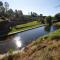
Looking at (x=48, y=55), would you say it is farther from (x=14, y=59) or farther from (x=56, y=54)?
(x=14, y=59)

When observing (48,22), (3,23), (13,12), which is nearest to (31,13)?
(13,12)

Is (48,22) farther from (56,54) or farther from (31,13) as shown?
(56,54)

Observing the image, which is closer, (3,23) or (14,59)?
(14,59)

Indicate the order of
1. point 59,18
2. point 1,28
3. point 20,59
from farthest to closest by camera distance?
point 59,18 → point 1,28 → point 20,59

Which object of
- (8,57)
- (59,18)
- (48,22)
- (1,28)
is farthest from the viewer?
(59,18)

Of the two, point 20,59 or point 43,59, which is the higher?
point 43,59

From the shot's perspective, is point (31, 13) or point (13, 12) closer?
point (13, 12)

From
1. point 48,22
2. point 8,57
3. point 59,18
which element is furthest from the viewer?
point 59,18

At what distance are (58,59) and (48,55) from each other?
0.74 m

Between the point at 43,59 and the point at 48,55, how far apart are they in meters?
0.39

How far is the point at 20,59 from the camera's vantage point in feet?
32.1

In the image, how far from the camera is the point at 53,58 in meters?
7.38

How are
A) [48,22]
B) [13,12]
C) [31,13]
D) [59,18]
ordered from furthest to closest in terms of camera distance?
[31,13] → [13,12] → [59,18] → [48,22]

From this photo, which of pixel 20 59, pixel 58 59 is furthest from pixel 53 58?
pixel 20 59
